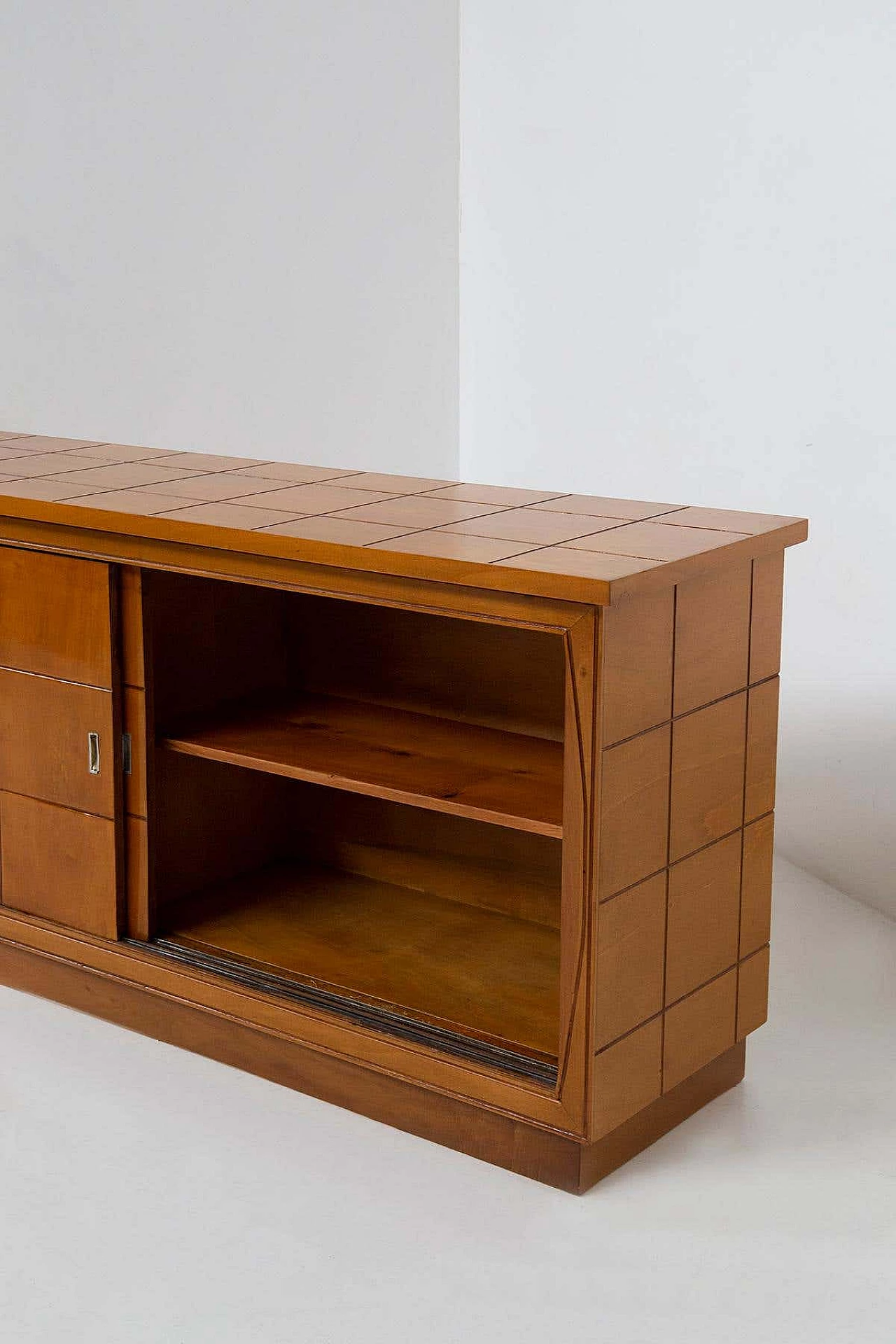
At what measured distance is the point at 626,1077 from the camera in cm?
237

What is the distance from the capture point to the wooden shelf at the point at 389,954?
258 cm

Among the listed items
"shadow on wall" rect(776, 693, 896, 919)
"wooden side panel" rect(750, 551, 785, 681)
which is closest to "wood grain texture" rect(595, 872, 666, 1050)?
"wooden side panel" rect(750, 551, 785, 681)

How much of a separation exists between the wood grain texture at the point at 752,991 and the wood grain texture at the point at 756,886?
24 mm

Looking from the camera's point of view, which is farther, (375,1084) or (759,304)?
(759,304)

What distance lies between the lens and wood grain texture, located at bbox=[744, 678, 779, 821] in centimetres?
254

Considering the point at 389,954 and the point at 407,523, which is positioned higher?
the point at 407,523

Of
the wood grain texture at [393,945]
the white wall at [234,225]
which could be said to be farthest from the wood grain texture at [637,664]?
the white wall at [234,225]

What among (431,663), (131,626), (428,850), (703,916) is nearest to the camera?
(703,916)

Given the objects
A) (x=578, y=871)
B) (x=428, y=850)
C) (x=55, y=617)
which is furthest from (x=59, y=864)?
(x=578, y=871)

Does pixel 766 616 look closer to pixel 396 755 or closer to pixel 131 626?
pixel 396 755

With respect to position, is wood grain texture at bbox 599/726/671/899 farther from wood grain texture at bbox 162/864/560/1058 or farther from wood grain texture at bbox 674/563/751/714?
wood grain texture at bbox 162/864/560/1058

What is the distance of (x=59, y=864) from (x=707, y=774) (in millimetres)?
1270

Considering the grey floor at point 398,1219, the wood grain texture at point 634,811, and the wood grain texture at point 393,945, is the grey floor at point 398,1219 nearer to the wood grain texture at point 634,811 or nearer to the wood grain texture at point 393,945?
the wood grain texture at point 393,945

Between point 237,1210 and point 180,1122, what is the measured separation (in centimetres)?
29
